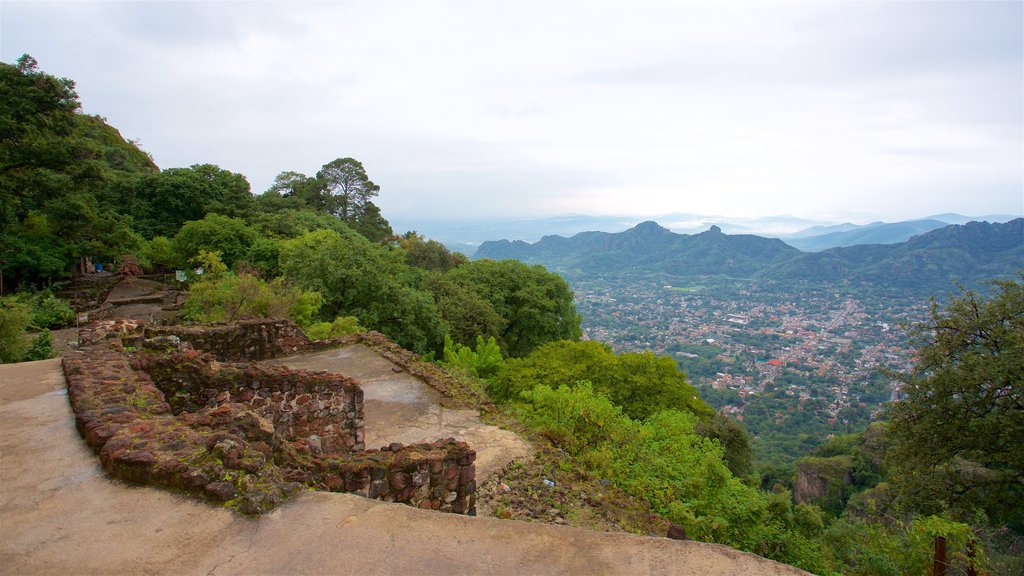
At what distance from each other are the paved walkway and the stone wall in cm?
250

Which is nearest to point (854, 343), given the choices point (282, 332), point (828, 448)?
point (828, 448)

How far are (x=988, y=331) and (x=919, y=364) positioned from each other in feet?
5.00

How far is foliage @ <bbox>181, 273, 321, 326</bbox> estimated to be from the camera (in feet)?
56.4

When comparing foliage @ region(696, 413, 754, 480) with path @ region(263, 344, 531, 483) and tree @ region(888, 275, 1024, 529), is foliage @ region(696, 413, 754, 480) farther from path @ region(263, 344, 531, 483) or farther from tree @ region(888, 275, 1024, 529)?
path @ region(263, 344, 531, 483)

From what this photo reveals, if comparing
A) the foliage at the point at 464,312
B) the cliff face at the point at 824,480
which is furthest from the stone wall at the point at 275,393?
the cliff face at the point at 824,480

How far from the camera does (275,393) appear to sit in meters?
7.07

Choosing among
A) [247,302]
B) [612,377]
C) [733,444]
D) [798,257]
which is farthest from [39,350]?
[798,257]

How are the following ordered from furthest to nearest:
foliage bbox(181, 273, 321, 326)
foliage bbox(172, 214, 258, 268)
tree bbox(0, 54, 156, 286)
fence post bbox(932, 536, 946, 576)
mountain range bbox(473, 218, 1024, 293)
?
mountain range bbox(473, 218, 1024, 293), foliage bbox(172, 214, 258, 268), tree bbox(0, 54, 156, 286), foliage bbox(181, 273, 321, 326), fence post bbox(932, 536, 946, 576)

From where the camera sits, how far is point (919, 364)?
12172 mm

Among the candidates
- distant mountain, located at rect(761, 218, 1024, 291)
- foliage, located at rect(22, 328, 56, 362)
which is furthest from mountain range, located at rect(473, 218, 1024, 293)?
foliage, located at rect(22, 328, 56, 362)

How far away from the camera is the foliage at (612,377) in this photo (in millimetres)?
14102

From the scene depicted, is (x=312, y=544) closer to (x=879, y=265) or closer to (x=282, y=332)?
(x=282, y=332)

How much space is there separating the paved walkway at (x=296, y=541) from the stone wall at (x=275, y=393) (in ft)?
8.19

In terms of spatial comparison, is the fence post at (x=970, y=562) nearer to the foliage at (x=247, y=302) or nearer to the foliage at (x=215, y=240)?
the foliage at (x=247, y=302)
